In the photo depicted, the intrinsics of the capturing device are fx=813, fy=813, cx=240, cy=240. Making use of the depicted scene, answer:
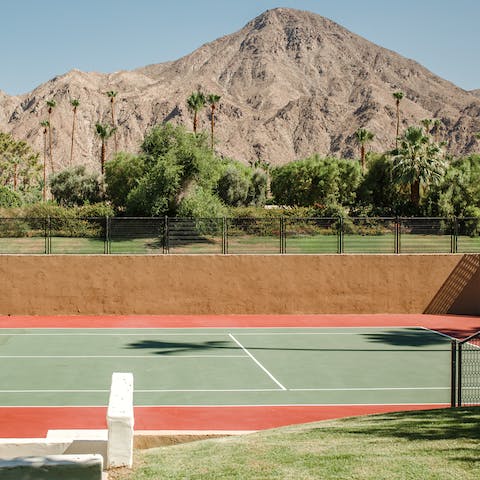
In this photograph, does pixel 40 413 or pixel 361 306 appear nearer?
pixel 40 413

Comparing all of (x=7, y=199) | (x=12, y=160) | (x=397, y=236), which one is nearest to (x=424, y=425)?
(x=397, y=236)

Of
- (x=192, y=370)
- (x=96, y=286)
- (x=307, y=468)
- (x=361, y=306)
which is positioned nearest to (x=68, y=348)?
(x=192, y=370)

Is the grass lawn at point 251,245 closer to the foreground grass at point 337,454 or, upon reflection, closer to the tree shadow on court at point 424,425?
the tree shadow on court at point 424,425

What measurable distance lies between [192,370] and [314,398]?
12.2ft

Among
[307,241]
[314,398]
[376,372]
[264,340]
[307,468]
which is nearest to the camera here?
[307,468]

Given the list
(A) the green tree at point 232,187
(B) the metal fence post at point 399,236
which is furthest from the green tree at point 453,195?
(B) the metal fence post at point 399,236

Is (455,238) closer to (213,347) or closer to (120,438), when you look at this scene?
(213,347)

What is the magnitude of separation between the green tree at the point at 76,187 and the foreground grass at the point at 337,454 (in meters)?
78.0

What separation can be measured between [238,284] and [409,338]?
22.5 ft

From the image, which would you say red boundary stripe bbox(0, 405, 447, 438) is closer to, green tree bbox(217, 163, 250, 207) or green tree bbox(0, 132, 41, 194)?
green tree bbox(217, 163, 250, 207)

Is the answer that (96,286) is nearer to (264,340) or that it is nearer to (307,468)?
(264,340)

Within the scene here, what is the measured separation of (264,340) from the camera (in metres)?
23.0

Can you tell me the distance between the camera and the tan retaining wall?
27.6 m

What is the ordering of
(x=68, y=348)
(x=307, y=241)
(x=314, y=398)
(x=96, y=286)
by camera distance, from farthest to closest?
(x=307, y=241) → (x=96, y=286) → (x=68, y=348) → (x=314, y=398)
